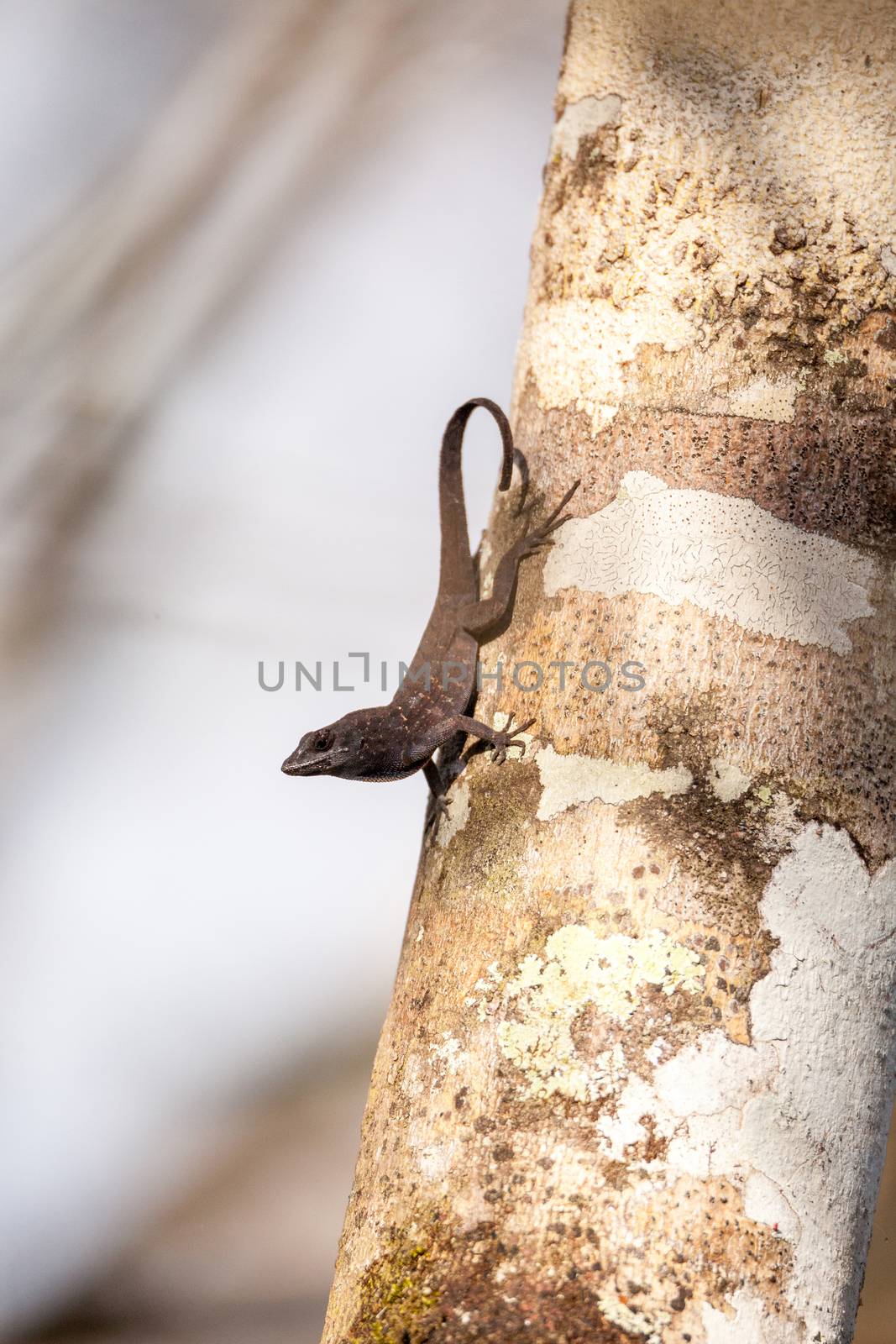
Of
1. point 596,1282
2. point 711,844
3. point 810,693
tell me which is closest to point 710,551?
→ point 810,693

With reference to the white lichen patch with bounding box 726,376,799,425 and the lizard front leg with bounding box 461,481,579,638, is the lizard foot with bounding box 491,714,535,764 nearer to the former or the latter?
the lizard front leg with bounding box 461,481,579,638

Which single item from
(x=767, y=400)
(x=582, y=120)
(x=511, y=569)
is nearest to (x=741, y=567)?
(x=767, y=400)

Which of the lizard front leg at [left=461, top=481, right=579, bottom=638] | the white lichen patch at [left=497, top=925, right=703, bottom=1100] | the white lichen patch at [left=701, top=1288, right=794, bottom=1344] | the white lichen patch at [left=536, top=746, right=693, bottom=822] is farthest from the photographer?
the lizard front leg at [left=461, top=481, right=579, bottom=638]

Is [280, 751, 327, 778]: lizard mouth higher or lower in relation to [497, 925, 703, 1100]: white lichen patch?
higher

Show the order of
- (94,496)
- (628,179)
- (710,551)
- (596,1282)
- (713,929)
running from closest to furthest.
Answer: (596,1282)
(713,929)
(710,551)
(628,179)
(94,496)

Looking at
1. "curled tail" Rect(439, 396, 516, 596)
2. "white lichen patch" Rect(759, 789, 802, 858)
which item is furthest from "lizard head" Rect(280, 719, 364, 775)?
"white lichen patch" Rect(759, 789, 802, 858)

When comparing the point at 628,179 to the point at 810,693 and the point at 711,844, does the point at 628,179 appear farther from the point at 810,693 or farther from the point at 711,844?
the point at 711,844

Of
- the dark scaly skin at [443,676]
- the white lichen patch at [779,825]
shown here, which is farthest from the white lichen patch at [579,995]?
the dark scaly skin at [443,676]
